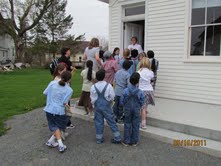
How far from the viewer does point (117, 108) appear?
219 inches

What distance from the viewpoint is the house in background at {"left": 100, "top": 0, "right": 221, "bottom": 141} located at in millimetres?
6492

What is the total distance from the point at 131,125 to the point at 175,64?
346cm

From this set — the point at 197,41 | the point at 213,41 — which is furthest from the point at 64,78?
the point at 213,41

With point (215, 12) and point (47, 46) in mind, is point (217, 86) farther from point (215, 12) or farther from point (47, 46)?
point (47, 46)

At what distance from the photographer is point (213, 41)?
262 inches

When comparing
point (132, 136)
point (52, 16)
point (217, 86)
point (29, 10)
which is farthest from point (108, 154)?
point (52, 16)

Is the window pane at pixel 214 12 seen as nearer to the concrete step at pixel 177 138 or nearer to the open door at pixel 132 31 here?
the open door at pixel 132 31

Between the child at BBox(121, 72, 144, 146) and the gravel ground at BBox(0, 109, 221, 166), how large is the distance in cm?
19

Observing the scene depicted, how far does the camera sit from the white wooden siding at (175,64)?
6777mm

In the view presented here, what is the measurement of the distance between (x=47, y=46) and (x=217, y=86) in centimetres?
3501

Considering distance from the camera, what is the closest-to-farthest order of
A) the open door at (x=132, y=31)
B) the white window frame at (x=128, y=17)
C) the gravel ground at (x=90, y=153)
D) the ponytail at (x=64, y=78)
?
the gravel ground at (x=90, y=153) < the ponytail at (x=64, y=78) < the white window frame at (x=128, y=17) < the open door at (x=132, y=31)

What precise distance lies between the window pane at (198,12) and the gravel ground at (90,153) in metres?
3.72

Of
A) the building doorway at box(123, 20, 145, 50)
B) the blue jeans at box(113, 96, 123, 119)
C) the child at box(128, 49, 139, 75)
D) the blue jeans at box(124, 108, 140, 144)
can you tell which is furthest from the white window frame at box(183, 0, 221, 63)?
the blue jeans at box(124, 108, 140, 144)

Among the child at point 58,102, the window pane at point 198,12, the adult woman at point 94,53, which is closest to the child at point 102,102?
the child at point 58,102
